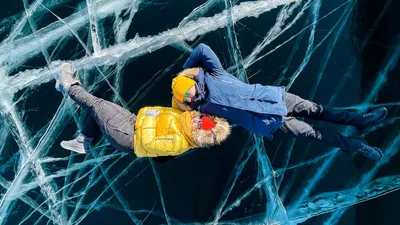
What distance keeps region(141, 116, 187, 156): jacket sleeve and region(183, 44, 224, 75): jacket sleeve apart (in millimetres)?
372

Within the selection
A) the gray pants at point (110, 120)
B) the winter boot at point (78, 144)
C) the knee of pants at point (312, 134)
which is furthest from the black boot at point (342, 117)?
the winter boot at point (78, 144)

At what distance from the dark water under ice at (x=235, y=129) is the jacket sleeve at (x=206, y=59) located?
16.9 inches

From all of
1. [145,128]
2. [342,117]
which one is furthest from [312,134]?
[145,128]

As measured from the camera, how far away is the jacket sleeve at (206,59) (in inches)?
72.6

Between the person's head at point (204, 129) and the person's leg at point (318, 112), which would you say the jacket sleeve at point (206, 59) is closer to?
the person's head at point (204, 129)

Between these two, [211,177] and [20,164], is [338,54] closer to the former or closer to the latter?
[211,177]

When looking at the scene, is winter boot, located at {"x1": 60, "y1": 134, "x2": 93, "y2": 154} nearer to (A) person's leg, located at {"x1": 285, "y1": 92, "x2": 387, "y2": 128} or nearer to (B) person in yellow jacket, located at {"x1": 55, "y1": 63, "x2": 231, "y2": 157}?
(B) person in yellow jacket, located at {"x1": 55, "y1": 63, "x2": 231, "y2": 157}

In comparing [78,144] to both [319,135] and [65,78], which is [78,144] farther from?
[319,135]

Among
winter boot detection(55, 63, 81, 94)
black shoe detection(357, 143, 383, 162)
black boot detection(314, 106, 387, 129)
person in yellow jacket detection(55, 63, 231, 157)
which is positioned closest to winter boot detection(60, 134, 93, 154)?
person in yellow jacket detection(55, 63, 231, 157)

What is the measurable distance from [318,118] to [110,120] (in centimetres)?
110

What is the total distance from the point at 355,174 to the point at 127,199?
143 centimetres

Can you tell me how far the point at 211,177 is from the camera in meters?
2.36

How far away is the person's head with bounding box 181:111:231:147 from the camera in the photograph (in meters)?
1.66

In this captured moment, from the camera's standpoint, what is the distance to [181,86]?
1.72 m
